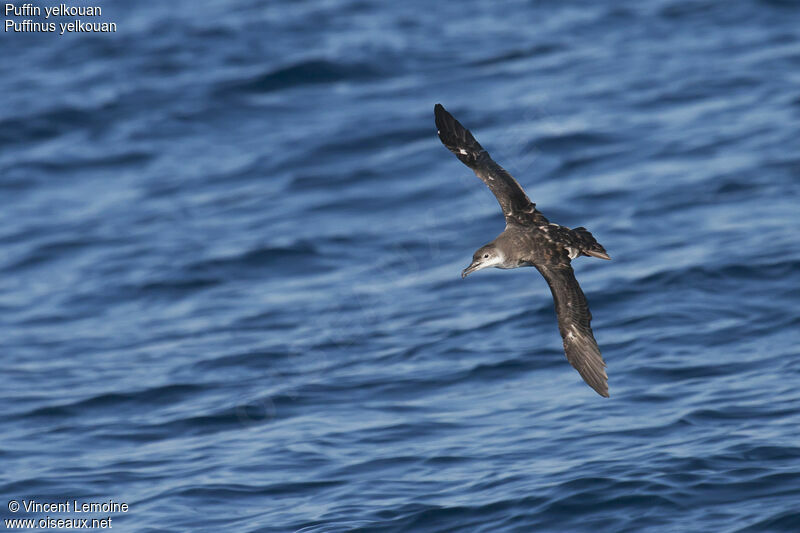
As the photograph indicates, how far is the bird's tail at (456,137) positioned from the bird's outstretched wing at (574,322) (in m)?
1.29

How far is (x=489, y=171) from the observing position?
30.0 feet

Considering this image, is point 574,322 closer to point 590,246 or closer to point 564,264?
point 564,264

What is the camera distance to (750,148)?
16828 mm

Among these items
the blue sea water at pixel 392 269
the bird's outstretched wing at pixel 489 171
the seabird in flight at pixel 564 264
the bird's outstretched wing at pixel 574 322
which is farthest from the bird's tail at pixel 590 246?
the blue sea water at pixel 392 269

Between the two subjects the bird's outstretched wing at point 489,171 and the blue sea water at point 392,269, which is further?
the blue sea water at point 392,269

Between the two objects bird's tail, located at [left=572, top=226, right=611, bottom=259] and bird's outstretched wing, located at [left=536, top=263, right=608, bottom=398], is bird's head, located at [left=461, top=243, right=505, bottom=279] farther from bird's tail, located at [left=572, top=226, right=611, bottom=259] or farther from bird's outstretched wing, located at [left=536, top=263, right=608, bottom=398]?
bird's tail, located at [left=572, top=226, right=611, bottom=259]

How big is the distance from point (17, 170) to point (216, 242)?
5.13 metres

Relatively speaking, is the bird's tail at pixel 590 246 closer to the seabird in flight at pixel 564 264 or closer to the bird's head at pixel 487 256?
the seabird in flight at pixel 564 264

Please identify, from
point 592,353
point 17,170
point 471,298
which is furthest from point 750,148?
point 17,170

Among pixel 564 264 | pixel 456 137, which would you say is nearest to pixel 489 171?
pixel 456 137

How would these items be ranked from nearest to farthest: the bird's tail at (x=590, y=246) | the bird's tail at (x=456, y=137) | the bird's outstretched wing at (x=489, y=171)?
1. the bird's tail at (x=590, y=246)
2. the bird's outstretched wing at (x=489, y=171)
3. the bird's tail at (x=456, y=137)

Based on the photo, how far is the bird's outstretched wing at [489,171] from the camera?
8945 millimetres

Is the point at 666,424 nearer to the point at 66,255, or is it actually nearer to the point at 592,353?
the point at 592,353

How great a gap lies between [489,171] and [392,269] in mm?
6413
